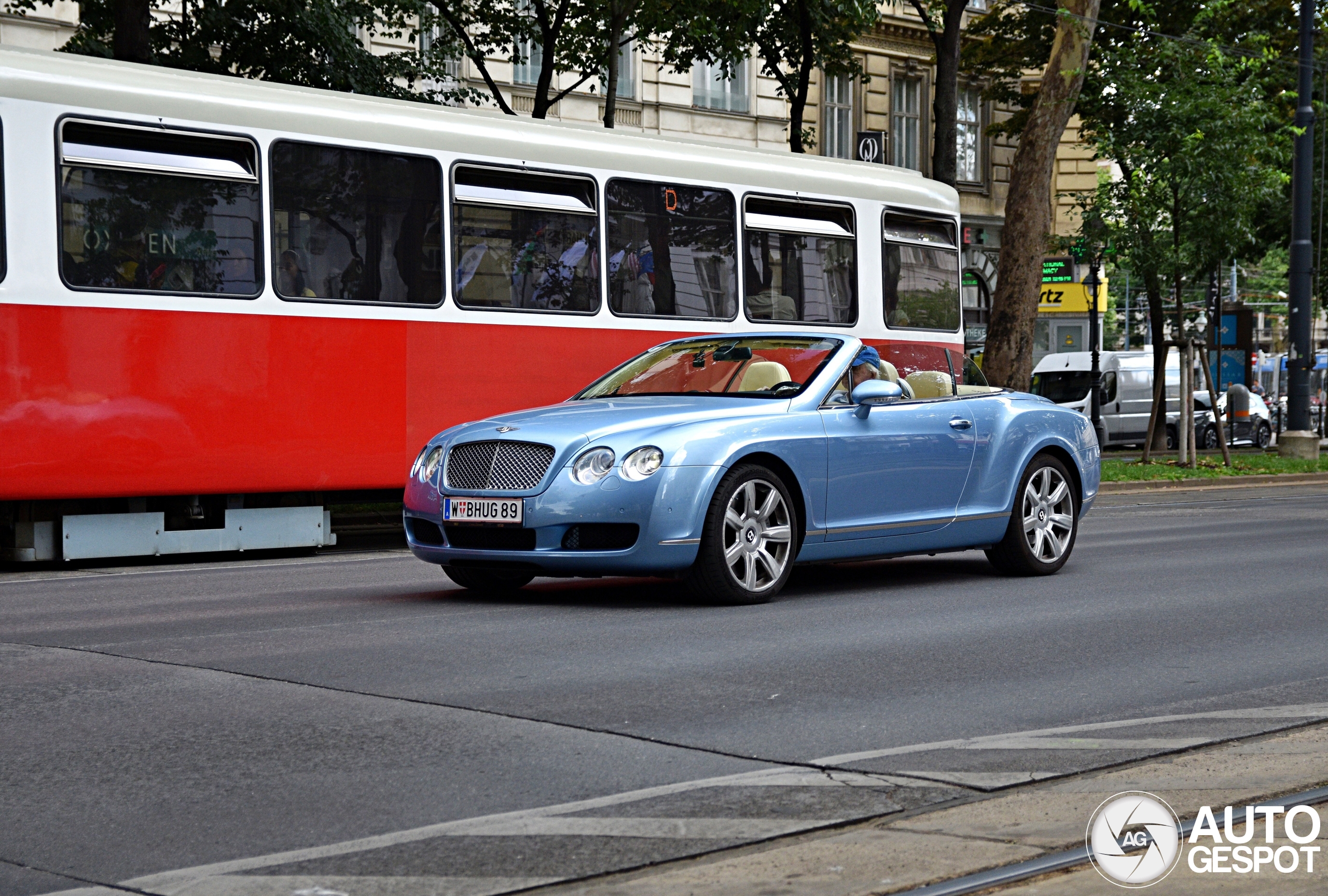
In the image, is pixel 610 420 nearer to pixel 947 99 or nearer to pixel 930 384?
pixel 930 384

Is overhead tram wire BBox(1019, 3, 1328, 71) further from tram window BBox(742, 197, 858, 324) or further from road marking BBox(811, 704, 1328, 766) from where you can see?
road marking BBox(811, 704, 1328, 766)

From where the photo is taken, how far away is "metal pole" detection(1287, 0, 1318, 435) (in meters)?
29.5

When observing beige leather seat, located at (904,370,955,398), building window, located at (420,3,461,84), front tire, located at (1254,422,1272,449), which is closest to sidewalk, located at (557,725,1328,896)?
beige leather seat, located at (904,370,955,398)

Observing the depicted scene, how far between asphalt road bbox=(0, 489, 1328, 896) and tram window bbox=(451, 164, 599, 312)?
13.3 feet

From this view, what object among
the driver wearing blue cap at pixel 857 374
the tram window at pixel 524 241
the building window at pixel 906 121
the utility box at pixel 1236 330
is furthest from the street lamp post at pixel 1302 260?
the driver wearing blue cap at pixel 857 374

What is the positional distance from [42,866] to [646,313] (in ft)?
37.8

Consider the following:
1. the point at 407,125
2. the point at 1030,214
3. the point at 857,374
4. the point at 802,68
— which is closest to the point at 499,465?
the point at 857,374

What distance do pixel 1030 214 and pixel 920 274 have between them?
7888mm

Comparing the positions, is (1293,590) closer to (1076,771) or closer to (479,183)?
(1076,771)

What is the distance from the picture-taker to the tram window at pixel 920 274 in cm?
1758

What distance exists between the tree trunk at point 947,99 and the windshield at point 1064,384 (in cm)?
1296

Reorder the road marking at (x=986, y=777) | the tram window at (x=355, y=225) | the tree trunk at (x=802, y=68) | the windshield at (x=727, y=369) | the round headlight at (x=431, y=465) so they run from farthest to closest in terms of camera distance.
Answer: the tree trunk at (x=802, y=68) → the tram window at (x=355, y=225) → the windshield at (x=727, y=369) → the round headlight at (x=431, y=465) → the road marking at (x=986, y=777)

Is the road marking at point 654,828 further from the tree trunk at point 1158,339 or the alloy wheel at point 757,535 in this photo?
the tree trunk at point 1158,339

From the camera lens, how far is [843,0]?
84.1 feet
